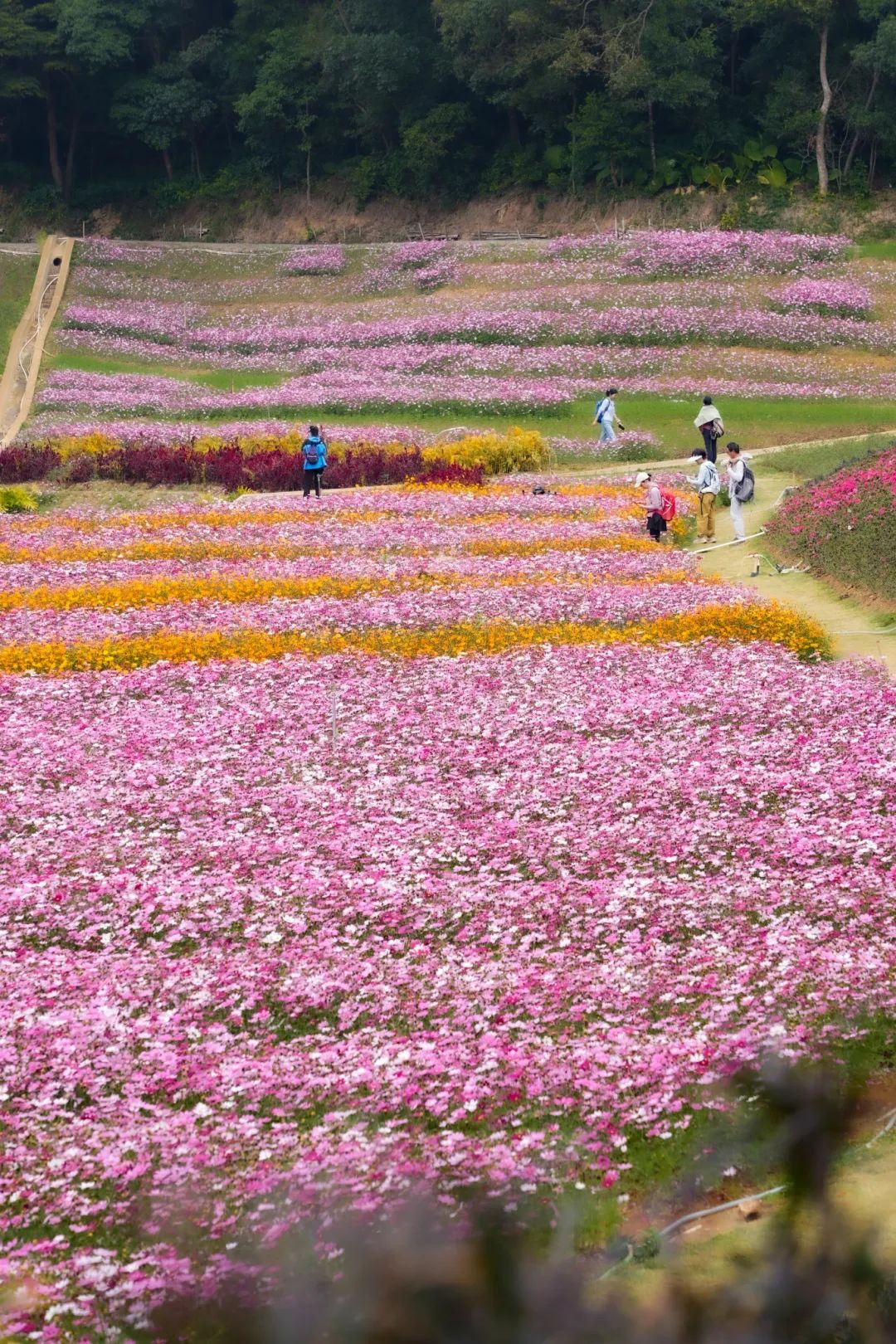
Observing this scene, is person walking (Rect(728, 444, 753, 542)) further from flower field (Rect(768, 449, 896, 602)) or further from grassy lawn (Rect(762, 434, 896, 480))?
grassy lawn (Rect(762, 434, 896, 480))

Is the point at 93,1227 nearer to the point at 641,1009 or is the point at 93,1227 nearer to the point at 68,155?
the point at 641,1009

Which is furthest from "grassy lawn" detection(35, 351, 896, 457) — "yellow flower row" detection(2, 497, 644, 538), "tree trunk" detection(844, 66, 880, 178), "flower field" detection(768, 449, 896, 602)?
"tree trunk" detection(844, 66, 880, 178)

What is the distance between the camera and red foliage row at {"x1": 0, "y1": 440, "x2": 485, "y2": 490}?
30.0 meters

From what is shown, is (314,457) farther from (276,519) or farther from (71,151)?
(71,151)

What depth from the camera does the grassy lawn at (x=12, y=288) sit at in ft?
175

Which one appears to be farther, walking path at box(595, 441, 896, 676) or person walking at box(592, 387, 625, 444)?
person walking at box(592, 387, 625, 444)

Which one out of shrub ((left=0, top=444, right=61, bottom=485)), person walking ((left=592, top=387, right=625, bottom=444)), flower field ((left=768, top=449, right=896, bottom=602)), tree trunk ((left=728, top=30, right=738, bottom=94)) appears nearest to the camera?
flower field ((left=768, top=449, right=896, bottom=602))

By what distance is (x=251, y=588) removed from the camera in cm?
1981

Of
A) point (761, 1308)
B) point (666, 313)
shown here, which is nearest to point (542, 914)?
point (761, 1308)

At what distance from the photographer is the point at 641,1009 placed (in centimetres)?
714

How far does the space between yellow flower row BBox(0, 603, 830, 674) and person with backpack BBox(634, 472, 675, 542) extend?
550cm

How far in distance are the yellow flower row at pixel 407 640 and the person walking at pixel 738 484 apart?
5173mm

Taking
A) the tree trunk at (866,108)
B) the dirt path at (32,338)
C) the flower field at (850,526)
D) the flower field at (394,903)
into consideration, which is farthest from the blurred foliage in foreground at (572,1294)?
the tree trunk at (866,108)

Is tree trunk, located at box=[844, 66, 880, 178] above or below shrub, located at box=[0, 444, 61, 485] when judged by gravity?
above
